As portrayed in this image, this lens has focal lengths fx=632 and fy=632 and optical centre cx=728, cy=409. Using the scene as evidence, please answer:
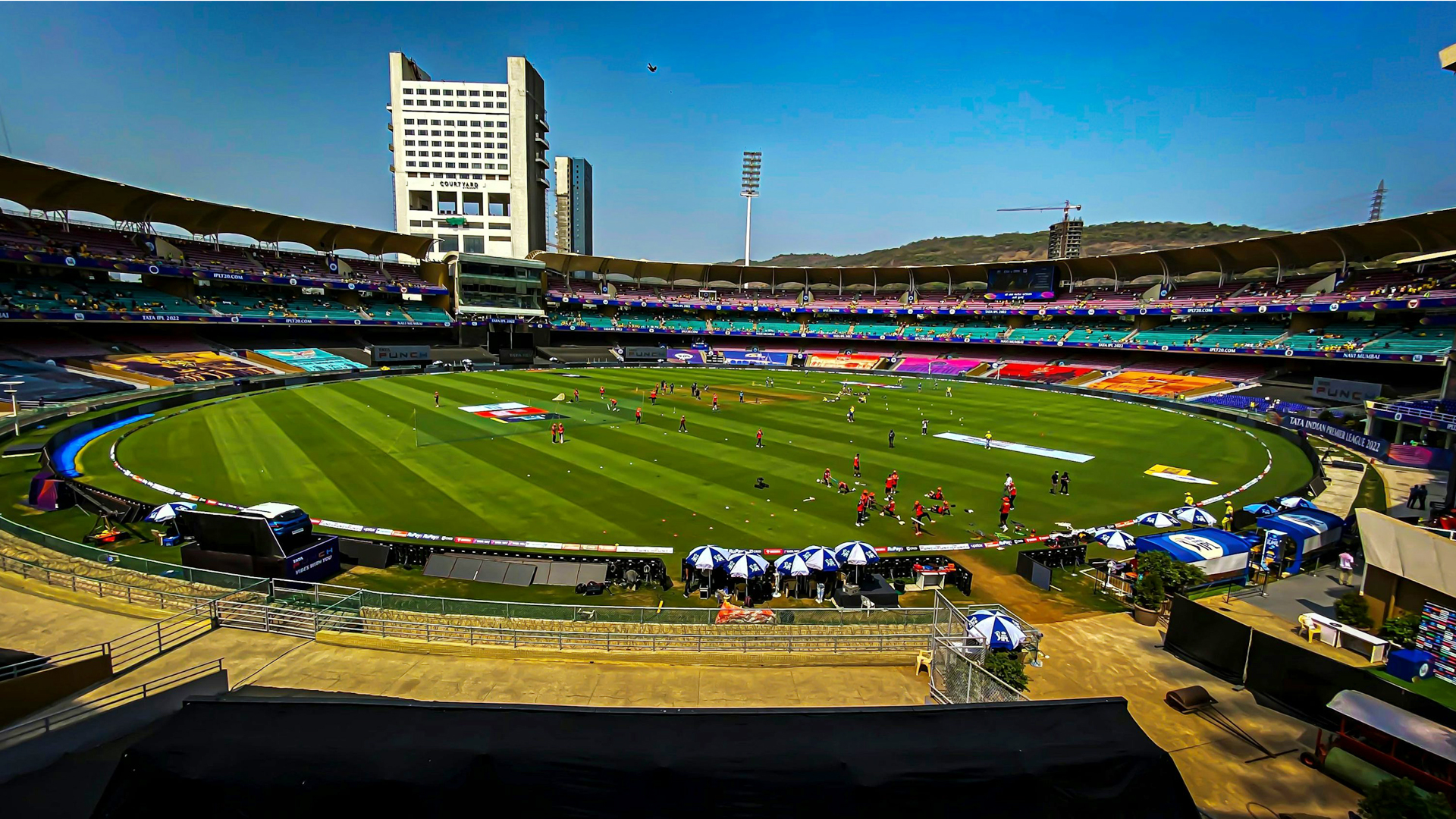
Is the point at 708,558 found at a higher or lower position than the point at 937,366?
lower

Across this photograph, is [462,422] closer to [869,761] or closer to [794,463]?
[794,463]

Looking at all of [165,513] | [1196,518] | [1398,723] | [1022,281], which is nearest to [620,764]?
[1398,723]

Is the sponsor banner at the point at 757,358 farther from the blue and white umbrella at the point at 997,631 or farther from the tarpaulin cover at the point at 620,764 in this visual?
the tarpaulin cover at the point at 620,764

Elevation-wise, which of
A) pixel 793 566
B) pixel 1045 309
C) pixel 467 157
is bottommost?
pixel 793 566

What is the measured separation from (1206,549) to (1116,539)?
2.16m

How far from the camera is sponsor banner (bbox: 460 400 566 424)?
4106 centimetres

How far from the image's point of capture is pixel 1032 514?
24.0 meters

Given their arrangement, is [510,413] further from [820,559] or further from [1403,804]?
[1403,804]

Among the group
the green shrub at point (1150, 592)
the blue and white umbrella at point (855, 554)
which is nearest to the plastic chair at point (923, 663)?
the blue and white umbrella at point (855, 554)

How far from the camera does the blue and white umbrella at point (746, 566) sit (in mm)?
16141

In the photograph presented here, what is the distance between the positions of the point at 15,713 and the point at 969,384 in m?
70.3

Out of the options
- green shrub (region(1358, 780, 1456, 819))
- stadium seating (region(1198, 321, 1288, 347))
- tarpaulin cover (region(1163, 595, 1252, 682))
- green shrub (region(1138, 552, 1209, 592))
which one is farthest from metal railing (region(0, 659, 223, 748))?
stadium seating (region(1198, 321, 1288, 347))

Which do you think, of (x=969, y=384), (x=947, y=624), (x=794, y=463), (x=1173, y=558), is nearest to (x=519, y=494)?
(x=794, y=463)

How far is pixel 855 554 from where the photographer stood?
17016mm
